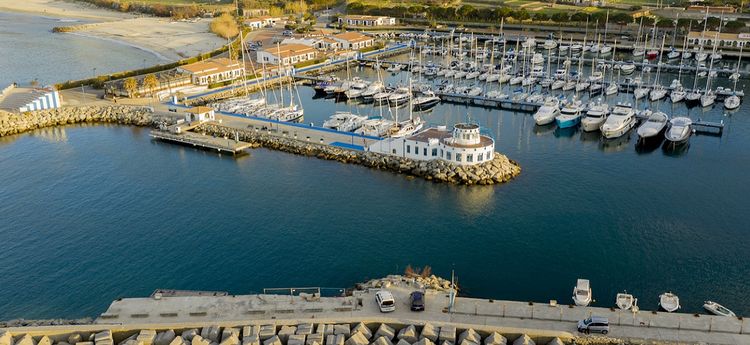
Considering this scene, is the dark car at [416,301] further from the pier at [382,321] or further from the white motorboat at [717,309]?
the white motorboat at [717,309]

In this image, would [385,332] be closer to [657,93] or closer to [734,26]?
[657,93]

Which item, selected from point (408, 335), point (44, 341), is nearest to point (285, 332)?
point (408, 335)

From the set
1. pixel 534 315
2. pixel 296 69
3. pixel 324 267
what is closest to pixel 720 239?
pixel 534 315

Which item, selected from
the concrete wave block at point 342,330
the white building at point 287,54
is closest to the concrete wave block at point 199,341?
the concrete wave block at point 342,330

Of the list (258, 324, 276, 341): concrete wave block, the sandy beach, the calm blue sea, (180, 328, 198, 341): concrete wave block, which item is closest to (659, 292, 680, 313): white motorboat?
the calm blue sea

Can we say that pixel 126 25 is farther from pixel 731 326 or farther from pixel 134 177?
pixel 731 326
